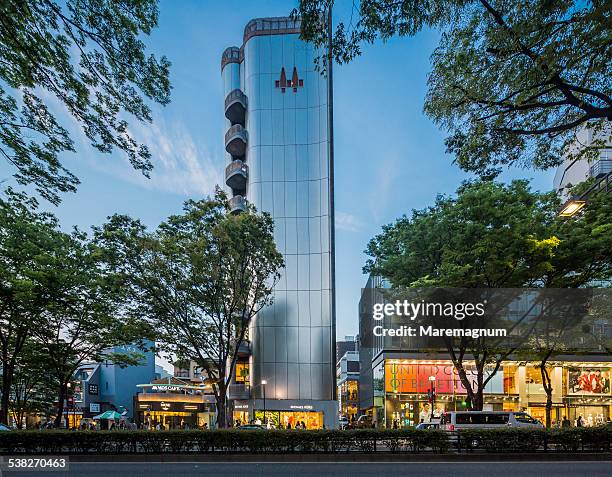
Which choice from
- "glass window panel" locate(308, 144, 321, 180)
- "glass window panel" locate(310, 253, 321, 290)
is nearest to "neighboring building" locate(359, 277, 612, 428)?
"glass window panel" locate(310, 253, 321, 290)

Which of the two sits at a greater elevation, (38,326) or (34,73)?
(34,73)

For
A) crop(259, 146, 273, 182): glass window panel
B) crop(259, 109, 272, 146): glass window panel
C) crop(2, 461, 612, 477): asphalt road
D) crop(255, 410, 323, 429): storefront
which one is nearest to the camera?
crop(2, 461, 612, 477): asphalt road

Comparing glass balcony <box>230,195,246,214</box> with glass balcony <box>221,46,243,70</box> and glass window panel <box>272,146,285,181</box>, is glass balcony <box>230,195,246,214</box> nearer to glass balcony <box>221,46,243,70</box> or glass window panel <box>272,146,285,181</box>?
glass window panel <box>272,146,285,181</box>

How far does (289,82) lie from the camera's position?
41406 mm

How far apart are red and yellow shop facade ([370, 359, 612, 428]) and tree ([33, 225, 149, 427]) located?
2126 centimetres

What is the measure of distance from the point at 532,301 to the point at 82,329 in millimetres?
23170

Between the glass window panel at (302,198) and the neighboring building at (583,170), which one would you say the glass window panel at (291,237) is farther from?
A: the neighboring building at (583,170)

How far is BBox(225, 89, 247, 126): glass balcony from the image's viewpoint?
42625 mm

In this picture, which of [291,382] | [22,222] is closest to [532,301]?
[291,382]

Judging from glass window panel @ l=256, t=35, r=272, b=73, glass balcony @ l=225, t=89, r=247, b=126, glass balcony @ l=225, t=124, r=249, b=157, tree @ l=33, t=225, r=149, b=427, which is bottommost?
tree @ l=33, t=225, r=149, b=427

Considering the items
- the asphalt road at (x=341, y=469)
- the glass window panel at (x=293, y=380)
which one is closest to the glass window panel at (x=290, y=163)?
the glass window panel at (x=293, y=380)

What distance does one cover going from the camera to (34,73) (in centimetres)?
636


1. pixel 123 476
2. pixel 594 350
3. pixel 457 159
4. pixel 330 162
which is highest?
pixel 330 162

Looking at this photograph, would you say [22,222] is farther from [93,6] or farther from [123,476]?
[93,6]
